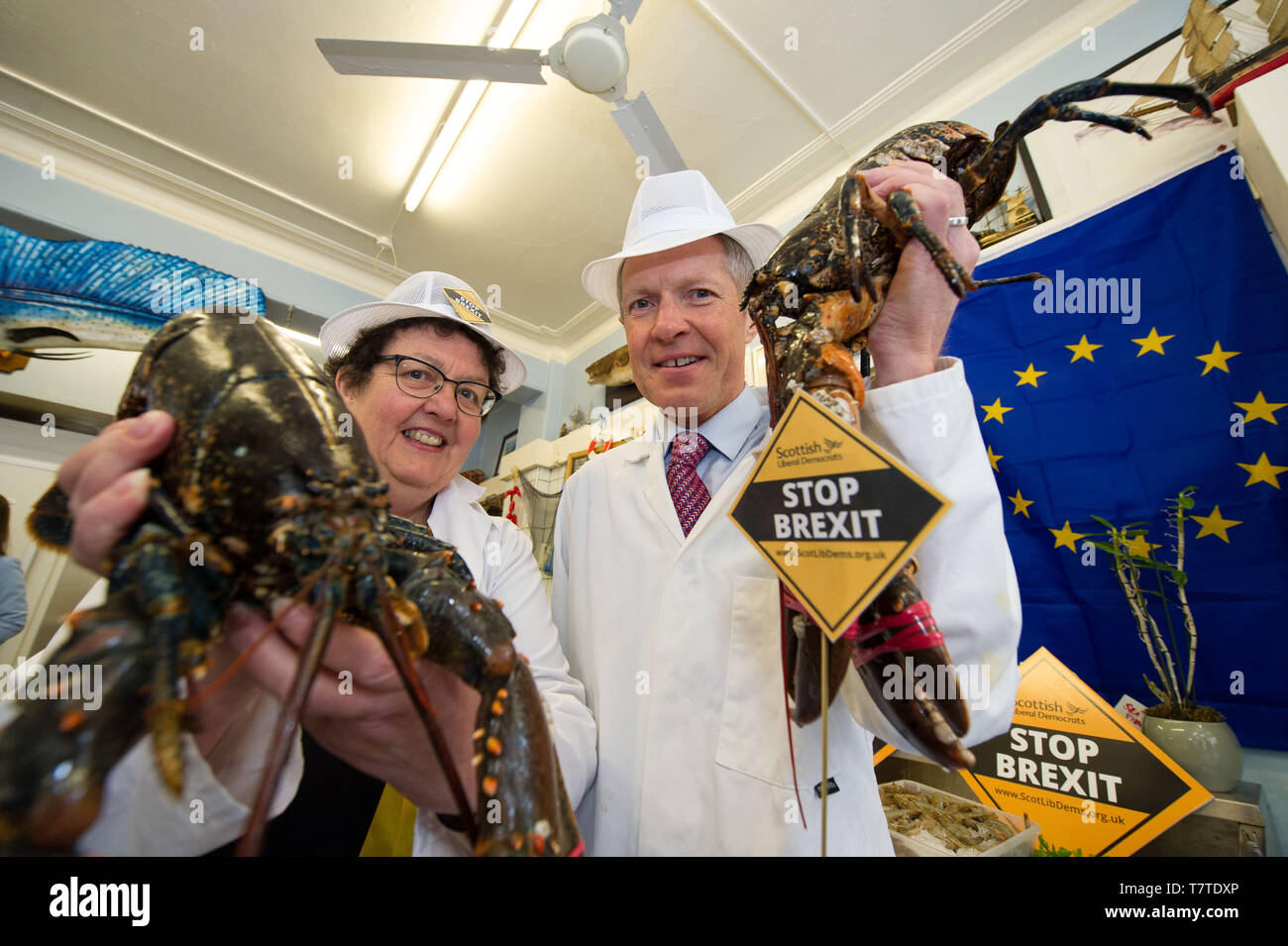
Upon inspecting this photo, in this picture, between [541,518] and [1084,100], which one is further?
[541,518]

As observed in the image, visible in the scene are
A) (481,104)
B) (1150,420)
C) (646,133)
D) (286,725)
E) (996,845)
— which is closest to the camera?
(286,725)

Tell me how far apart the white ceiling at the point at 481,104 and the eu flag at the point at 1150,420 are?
163 cm

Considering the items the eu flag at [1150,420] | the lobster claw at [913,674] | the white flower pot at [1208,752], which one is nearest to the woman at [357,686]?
the lobster claw at [913,674]

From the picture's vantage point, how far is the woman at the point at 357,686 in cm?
52

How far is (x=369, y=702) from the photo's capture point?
630 millimetres

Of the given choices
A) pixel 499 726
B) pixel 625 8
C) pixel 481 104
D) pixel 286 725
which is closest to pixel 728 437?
pixel 499 726

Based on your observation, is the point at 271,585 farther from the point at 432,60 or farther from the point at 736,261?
the point at 432,60

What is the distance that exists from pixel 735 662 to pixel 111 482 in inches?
43.2

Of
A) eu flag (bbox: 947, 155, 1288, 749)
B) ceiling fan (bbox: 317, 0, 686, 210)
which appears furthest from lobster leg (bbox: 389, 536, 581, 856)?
ceiling fan (bbox: 317, 0, 686, 210)

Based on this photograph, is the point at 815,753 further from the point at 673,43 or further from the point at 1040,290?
the point at 673,43

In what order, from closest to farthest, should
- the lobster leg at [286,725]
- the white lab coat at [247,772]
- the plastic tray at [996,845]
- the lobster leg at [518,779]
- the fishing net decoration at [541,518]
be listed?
the lobster leg at [286,725], the lobster leg at [518,779], the white lab coat at [247,772], the plastic tray at [996,845], the fishing net decoration at [541,518]

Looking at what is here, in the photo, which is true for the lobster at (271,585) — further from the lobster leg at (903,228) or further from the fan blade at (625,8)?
the fan blade at (625,8)

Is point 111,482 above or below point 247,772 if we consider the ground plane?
above

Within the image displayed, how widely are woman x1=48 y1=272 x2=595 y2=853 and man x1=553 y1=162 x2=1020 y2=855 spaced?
181 mm
